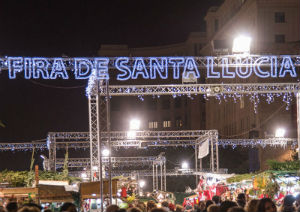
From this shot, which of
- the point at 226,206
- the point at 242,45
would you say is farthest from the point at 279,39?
the point at 226,206

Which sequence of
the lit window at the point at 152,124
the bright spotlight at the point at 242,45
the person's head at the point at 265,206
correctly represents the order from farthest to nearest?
the lit window at the point at 152,124
the bright spotlight at the point at 242,45
the person's head at the point at 265,206

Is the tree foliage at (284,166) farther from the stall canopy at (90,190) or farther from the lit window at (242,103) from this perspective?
the lit window at (242,103)

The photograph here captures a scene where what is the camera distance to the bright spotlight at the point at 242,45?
2117 cm

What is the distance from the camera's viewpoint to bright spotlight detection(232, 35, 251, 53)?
21172 millimetres

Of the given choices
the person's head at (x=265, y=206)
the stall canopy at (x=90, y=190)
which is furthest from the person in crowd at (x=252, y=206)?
the stall canopy at (x=90, y=190)

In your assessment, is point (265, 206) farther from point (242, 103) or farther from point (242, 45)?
point (242, 103)

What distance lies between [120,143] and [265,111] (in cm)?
2034

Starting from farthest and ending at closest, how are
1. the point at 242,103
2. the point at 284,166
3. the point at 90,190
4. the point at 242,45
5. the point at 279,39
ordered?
the point at 242,103
the point at 279,39
the point at 242,45
the point at 284,166
the point at 90,190

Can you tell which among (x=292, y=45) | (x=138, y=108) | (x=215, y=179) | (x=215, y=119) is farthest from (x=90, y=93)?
(x=138, y=108)

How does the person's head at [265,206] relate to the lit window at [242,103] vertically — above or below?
below

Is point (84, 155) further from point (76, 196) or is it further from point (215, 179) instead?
point (76, 196)

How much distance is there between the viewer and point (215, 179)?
27172 millimetres

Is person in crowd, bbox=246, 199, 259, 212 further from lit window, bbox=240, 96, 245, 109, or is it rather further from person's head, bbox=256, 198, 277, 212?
lit window, bbox=240, 96, 245, 109

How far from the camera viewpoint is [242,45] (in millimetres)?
21328
